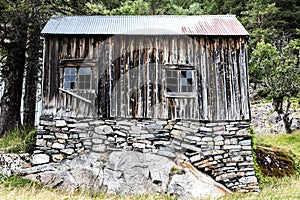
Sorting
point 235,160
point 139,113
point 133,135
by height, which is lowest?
point 235,160

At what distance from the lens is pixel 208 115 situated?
10.8 meters

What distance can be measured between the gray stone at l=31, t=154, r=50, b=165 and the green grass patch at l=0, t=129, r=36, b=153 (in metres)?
0.62

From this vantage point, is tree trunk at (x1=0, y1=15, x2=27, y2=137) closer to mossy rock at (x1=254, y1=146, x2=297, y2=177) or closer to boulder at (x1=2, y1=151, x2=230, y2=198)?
boulder at (x1=2, y1=151, x2=230, y2=198)

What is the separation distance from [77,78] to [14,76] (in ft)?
12.3

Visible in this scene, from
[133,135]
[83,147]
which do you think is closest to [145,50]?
[133,135]

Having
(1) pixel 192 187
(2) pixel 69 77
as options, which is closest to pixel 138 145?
(1) pixel 192 187

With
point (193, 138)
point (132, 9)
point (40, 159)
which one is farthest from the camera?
point (132, 9)

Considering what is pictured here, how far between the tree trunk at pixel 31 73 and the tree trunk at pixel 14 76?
26 centimetres

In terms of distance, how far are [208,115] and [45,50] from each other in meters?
5.63

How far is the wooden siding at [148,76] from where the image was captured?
10797 millimetres

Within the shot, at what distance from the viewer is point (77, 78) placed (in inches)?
430

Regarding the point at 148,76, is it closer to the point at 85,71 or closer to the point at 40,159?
the point at 85,71

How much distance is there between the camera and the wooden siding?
10797 millimetres

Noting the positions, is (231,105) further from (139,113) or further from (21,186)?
(21,186)
